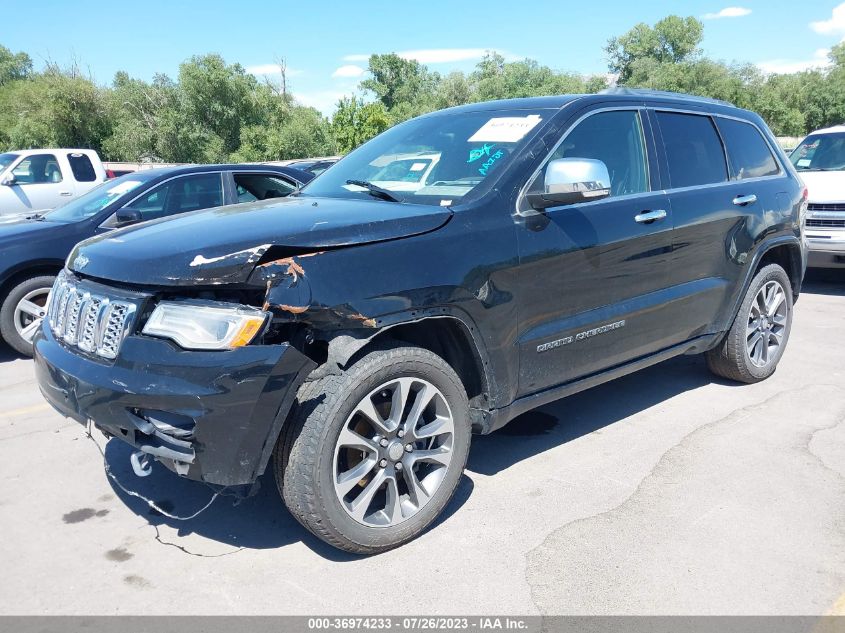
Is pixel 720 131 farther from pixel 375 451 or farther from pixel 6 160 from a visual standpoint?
pixel 6 160

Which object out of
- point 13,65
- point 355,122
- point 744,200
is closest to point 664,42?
point 355,122

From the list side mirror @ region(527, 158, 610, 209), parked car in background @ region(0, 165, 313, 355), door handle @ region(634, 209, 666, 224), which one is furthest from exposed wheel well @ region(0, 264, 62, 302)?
door handle @ region(634, 209, 666, 224)

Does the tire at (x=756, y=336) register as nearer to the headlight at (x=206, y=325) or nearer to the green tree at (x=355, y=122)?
the headlight at (x=206, y=325)

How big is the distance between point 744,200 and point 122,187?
5.60m

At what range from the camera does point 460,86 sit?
224 ft

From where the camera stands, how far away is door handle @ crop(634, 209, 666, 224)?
395cm

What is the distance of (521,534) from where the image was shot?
126 inches

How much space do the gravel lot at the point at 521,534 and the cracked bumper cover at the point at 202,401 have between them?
0.60 m

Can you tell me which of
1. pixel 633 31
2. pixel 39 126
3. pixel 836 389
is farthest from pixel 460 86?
pixel 836 389

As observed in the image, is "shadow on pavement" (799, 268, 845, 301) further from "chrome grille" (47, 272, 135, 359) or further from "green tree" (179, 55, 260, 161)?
"green tree" (179, 55, 260, 161)

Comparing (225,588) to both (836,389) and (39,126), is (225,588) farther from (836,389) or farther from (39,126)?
(39,126)

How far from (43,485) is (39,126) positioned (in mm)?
40439

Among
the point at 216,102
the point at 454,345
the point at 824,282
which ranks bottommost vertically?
the point at 824,282

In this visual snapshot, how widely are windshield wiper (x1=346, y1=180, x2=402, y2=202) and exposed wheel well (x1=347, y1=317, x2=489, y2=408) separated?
70 centimetres
